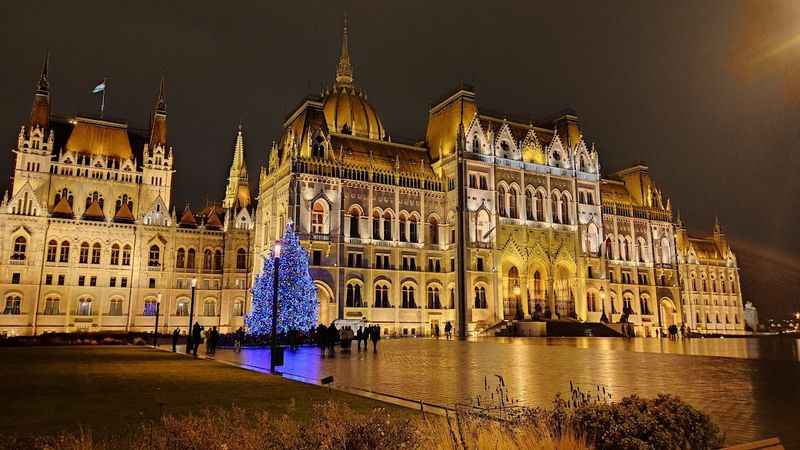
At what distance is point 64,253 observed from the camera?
66.3 metres

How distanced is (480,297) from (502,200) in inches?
440

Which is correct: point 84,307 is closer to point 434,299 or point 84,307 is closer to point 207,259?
point 207,259

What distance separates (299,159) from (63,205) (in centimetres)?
3009

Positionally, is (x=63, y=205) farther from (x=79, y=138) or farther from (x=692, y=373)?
(x=692, y=373)

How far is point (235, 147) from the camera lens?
100500 mm

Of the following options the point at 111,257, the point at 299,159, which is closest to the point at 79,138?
the point at 111,257

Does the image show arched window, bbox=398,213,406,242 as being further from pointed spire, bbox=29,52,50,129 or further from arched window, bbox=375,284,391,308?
pointed spire, bbox=29,52,50,129

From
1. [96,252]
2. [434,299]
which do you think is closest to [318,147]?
[434,299]

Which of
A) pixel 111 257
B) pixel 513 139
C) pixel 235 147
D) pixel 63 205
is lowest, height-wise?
pixel 111 257

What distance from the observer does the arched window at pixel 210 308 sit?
7194 centimetres

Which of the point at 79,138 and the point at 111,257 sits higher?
the point at 79,138

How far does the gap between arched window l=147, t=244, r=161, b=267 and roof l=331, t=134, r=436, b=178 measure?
24736mm

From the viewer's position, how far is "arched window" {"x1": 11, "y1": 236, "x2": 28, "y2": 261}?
63500 millimetres

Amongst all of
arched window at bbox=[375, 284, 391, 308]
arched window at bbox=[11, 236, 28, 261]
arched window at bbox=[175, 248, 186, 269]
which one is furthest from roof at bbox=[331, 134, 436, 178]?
arched window at bbox=[11, 236, 28, 261]
